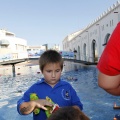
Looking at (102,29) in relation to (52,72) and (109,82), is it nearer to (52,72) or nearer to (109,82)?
(52,72)

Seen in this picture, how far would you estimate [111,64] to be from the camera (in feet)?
3.62

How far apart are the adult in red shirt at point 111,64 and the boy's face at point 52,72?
74 centimetres

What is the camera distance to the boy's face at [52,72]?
1904mm

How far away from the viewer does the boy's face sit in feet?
6.25

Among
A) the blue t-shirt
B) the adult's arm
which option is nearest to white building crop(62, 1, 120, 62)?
the blue t-shirt

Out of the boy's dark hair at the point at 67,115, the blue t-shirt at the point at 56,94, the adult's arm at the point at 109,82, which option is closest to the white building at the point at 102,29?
the blue t-shirt at the point at 56,94

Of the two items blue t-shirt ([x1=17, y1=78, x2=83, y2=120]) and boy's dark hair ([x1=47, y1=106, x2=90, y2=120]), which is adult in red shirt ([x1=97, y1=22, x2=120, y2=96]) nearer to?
boy's dark hair ([x1=47, y1=106, x2=90, y2=120])

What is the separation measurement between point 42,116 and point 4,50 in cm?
5202

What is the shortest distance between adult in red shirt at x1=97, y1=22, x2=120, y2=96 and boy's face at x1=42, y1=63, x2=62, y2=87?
2.43 ft

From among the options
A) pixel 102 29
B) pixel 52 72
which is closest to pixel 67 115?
pixel 52 72

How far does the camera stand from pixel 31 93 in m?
1.99

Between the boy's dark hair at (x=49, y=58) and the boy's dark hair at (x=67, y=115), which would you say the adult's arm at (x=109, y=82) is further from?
the boy's dark hair at (x=49, y=58)

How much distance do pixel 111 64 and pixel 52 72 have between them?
886 millimetres

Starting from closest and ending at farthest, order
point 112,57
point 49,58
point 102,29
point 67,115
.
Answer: point 67,115 < point 112,57 < point 49,58 < point 102,29
